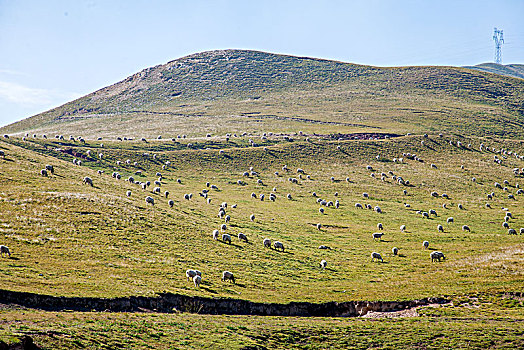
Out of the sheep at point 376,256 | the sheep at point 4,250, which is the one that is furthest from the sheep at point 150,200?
the sheep at point 376,256

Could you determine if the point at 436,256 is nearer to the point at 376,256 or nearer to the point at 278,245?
the point at 376,256

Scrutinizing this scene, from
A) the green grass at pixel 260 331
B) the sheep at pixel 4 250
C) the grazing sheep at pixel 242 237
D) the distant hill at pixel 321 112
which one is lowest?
the green grass at pixel 260 331

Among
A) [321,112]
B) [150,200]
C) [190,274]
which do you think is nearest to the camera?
[190,274]

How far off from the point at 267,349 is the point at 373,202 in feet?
181

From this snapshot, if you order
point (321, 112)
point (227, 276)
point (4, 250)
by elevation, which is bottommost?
point (227, 276)

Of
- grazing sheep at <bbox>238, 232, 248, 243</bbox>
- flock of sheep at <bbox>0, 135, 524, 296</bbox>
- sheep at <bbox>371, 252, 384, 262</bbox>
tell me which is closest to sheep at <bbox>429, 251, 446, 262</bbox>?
flock of sheep at <bbox>0, 135, 524, 296</bbox>

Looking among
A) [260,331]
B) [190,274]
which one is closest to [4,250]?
[190,274]

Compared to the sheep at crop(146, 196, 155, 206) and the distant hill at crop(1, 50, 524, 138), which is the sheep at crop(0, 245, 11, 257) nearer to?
the sheep at crop(146, 196, 155, 206)

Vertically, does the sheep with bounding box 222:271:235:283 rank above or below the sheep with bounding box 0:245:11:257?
below

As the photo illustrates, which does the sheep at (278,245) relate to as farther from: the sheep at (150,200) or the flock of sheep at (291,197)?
the sheep at (150,200)

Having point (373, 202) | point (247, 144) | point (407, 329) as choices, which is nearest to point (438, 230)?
point (373, 202)

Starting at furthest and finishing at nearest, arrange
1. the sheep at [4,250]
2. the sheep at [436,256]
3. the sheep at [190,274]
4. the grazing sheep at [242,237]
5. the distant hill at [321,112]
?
the distant hill at [321,112]
the grazing sheep at [242,237]
the sheep at [436,256]
the sheep at [190,274]
the sheep at [4,250]

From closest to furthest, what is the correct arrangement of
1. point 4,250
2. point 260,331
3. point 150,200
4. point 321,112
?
point 260,331 < point 4,250 < point 150,200 < point 321,112

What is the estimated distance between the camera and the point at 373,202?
250 feet
